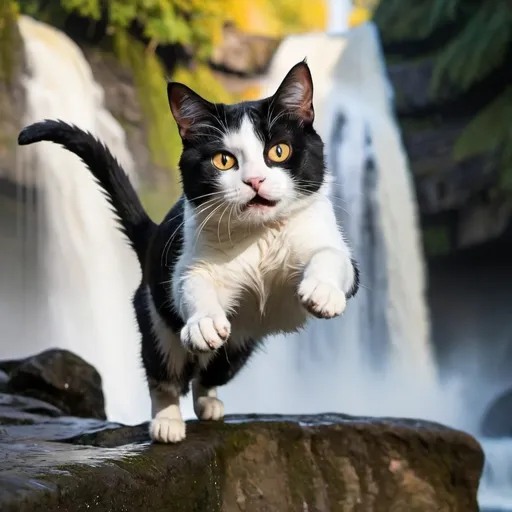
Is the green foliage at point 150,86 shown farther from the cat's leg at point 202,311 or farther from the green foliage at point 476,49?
the cat's leg at point 202,311

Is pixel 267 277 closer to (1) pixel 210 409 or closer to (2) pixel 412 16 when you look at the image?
(1) pixel 210 409

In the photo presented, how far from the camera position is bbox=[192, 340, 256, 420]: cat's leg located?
2.08 metres

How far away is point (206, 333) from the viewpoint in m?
1.42

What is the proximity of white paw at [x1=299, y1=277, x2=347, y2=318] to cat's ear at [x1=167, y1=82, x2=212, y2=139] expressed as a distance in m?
0.51

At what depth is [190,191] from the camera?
1709 mm

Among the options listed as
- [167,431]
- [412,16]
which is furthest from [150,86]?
[167,431]

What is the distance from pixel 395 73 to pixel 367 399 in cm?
346

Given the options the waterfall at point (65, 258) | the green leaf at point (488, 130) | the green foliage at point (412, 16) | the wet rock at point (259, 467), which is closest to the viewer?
the wet rock at point (259, 467)

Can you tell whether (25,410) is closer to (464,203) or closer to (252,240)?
(252,240)

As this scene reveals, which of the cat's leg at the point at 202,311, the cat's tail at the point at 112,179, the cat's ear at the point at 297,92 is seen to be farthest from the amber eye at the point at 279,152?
the cat's tail at the point at 112,179

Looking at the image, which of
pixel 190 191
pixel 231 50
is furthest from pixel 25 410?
pixel 231 50

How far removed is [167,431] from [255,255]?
51 centimetres

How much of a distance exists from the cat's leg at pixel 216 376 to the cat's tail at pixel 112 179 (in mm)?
359

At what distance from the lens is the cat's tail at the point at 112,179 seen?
204 cm
